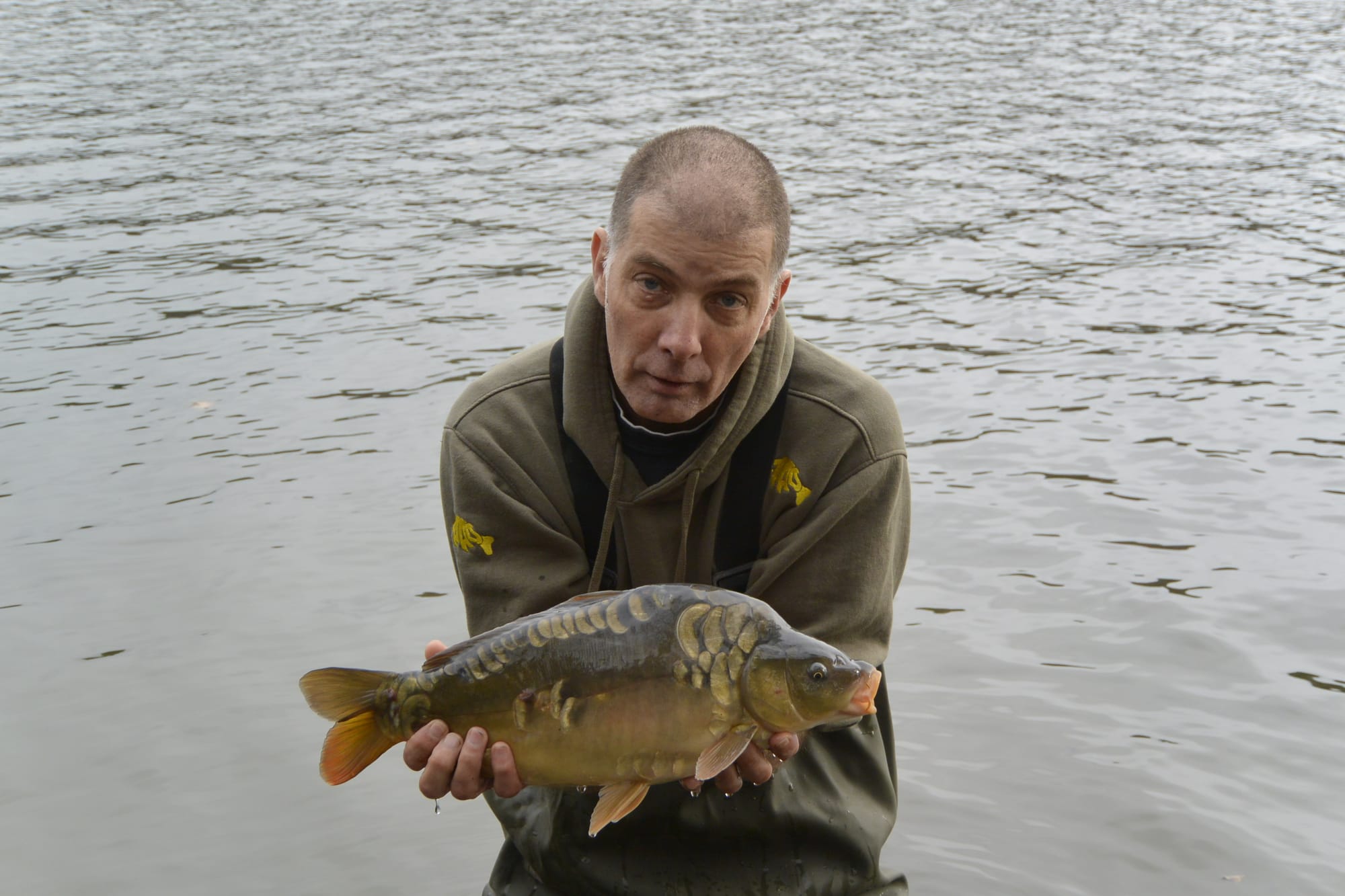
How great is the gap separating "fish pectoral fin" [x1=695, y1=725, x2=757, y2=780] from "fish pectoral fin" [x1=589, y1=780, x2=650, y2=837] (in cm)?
18

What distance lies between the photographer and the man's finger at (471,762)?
3520 mm

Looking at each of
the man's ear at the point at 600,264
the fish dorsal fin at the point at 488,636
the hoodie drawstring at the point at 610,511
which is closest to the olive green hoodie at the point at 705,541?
the hoodie drawstring at the point at 610,511

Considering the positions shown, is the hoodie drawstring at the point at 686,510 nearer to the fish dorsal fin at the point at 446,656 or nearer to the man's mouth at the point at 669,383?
Answer: the man's mouth at the point at 669,383

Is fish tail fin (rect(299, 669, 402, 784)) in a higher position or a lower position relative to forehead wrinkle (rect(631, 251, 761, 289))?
lower

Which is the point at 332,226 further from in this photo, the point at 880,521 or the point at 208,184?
the point at 880,521

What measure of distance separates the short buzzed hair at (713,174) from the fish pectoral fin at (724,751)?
125cm

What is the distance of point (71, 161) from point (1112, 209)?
10152mm

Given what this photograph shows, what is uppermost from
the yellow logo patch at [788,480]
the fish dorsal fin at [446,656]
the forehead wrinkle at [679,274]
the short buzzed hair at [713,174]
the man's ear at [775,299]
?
the short buzzed hair at [713,174]

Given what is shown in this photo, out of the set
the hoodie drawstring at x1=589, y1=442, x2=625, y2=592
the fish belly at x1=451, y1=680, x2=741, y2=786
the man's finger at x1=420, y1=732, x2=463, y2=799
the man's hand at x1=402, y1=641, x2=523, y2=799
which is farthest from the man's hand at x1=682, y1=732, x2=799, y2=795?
the hoodie drawstring at x1=589, y1=442, x2=625, y2=592

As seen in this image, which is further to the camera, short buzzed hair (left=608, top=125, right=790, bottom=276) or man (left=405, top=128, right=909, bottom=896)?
man (left=405, top=128, right=909, bottom=896)

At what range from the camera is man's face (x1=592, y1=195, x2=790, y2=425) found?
12.6ft

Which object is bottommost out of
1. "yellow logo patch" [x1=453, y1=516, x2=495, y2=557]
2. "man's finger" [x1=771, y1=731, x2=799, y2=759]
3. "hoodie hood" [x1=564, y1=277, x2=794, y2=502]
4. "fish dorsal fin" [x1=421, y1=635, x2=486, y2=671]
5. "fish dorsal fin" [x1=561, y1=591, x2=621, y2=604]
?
"man's finger" [x1=771, y1=731, x2=799, y2=759]

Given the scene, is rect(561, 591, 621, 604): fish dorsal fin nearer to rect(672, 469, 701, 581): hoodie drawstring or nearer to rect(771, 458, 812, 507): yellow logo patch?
rect(672, 469, 701, 581): hoodie drawstring

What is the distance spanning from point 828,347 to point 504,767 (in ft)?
22.7
